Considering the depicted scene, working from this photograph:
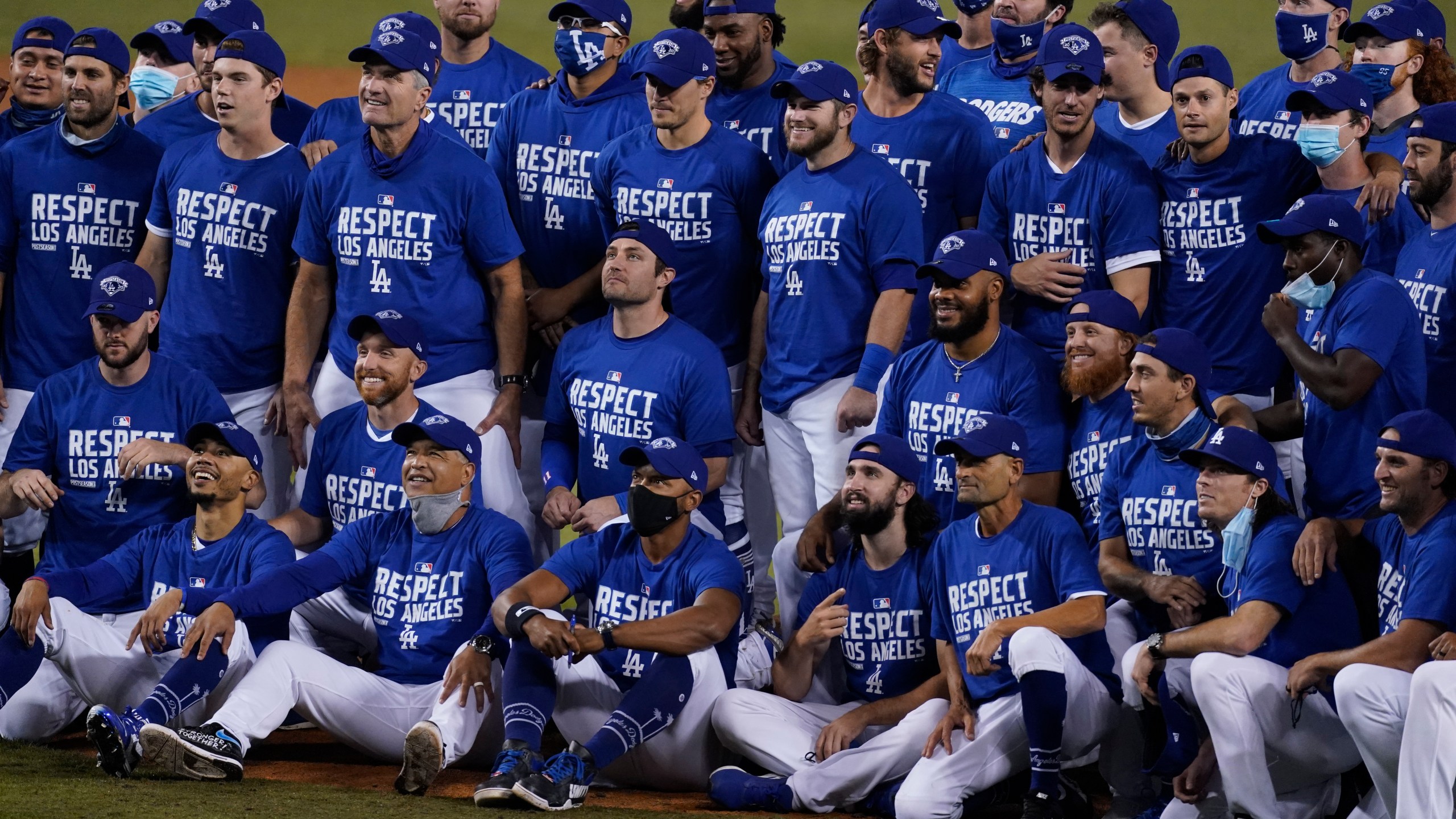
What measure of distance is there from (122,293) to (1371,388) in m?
5.22

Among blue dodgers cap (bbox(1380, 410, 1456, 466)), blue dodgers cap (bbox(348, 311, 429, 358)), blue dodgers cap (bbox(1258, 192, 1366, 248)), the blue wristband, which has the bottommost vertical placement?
blue dodgers cap (bbox(1380, 410, 1456, 466))

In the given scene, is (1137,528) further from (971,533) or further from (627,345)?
(627,345)

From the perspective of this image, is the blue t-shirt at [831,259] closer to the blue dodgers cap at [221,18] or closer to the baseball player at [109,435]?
the baseball player at [109,435]

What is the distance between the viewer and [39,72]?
898 centimetres

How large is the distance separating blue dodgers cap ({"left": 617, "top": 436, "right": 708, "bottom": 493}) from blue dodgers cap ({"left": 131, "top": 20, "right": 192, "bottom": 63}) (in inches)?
161

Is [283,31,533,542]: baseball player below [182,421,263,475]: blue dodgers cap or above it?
above

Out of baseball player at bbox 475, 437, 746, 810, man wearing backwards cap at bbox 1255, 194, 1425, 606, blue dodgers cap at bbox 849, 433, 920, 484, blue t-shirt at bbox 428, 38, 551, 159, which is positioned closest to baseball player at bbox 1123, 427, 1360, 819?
man wearing backwards cap at bbox 1255, 194, 1425, 606

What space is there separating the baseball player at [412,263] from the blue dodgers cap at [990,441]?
2.26m

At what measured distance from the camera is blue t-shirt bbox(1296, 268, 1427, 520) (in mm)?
6176

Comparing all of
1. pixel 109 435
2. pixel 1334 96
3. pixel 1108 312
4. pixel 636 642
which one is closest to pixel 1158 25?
pixel 1334 96

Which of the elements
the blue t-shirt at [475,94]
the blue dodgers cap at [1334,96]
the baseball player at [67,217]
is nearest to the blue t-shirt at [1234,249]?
the blue dodgers cap at [1334,96]

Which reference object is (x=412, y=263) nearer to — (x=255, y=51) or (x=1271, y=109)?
(x=255, y=51)

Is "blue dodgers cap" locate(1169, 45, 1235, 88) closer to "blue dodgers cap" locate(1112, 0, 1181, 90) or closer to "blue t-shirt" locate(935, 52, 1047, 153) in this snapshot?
"blue dodgers cap" locate(1112, 0, 1181, 90)

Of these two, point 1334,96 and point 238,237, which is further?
point 238,237
